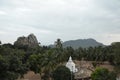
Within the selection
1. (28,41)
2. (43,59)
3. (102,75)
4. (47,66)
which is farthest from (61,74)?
(28,41)

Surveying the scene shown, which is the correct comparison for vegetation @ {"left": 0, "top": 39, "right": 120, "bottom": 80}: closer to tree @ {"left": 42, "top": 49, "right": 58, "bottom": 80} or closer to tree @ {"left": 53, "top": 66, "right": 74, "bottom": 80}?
tree @ {"left": 42, "top": 49, "right": 58, "bottom": 80}

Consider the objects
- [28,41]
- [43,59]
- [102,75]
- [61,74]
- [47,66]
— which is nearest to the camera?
[102,75]

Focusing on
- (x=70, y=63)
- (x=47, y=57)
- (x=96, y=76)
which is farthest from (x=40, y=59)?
(x=96, y=76)

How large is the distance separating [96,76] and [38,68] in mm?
16420

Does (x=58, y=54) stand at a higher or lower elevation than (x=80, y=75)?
higher

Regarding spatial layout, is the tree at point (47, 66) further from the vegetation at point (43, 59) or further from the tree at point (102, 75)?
the tree at point (102, 75)

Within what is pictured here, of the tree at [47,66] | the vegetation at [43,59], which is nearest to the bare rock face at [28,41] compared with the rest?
the vegetation at [43,59]

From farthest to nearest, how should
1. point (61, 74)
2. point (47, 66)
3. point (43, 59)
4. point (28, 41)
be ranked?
point (28, 41) → point (43, 59) → point (47, 66) → point (61, 74)

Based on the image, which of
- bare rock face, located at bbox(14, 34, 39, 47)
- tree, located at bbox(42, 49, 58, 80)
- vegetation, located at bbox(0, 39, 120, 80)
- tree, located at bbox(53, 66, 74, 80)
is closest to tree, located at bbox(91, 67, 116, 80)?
tree, located at bbox(53, 66, 74, 80)

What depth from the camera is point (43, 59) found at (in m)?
70.1

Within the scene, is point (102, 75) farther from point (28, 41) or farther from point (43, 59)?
point (28, 41)

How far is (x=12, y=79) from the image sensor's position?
51.7m

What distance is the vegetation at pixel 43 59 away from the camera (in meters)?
52.4

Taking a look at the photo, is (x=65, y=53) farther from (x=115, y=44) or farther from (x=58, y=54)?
(x=115, y=44)
